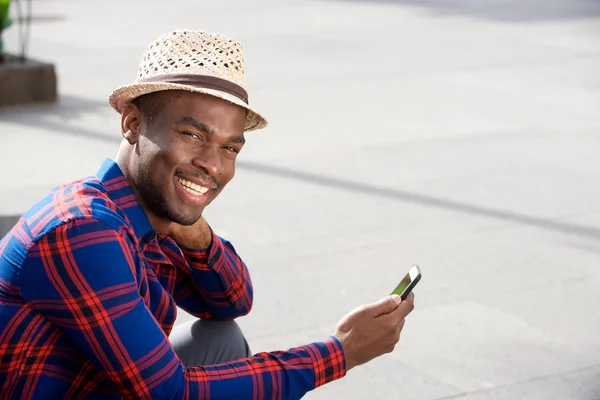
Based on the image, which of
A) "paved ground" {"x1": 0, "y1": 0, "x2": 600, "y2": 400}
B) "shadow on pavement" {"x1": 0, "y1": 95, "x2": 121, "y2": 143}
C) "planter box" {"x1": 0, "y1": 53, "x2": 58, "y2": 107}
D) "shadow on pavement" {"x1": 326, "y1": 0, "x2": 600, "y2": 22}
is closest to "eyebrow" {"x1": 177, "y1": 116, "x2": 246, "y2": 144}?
"paved ground" {"x1": 0, "y1": 0, "x2": 600, "y2": 400}

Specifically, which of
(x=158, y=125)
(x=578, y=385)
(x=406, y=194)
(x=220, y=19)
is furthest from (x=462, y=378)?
(x=220, y=19)

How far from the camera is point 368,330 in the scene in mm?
2729

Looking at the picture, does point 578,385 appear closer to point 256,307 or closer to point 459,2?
point 256,307

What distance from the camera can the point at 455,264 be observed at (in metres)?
5.61

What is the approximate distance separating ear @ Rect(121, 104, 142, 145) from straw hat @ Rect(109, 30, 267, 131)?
1.1 inches

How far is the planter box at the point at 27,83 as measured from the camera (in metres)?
9.21

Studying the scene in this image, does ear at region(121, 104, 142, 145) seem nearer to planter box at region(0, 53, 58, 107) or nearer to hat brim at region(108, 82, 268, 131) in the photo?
hat brim at region(108, 82, 268, 131)

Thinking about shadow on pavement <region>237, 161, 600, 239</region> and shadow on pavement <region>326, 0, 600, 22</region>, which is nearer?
shadow on pavement <region>237, 161, 600, 239</region>

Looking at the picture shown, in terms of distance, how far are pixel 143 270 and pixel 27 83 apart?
275 inches

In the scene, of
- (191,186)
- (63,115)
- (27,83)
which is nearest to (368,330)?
(191,186)

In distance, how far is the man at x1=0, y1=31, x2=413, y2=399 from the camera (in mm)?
2422

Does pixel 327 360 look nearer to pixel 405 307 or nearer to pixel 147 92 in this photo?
pixel 405 307

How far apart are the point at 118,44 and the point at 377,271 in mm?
7510

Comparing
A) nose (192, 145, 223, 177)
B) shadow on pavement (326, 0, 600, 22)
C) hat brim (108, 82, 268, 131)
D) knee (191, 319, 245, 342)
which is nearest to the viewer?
hat brim (108, 82, 268, 131)
